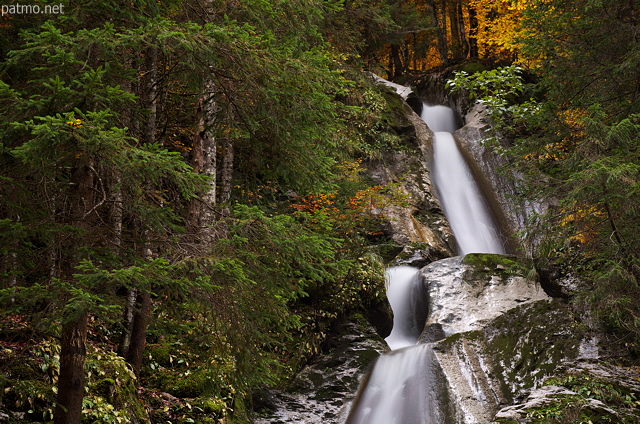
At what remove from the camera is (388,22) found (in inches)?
595

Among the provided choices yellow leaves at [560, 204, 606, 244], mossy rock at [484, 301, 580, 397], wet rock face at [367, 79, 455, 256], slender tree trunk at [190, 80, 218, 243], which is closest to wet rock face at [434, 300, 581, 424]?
mossy rock at [484, 301, 580, 397]

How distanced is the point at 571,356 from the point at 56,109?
9228mm

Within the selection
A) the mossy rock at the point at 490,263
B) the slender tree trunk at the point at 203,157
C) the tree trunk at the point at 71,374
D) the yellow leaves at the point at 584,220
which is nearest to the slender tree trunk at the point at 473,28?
the mossy rock at the point at 490,263

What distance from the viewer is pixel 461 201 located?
57.7 ft

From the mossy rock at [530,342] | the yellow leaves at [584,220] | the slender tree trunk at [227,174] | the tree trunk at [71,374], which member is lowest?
the mossy rock at [530,342]

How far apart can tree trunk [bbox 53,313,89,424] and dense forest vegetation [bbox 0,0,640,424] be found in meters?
0.02

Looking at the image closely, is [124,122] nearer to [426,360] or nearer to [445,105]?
[426,360]

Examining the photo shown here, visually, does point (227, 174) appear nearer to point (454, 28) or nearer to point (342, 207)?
point (342, 207)

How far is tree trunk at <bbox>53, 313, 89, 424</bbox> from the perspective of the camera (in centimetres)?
463

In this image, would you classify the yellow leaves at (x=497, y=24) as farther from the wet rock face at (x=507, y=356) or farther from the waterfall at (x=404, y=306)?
the wet rock face at (x=507, y=356)

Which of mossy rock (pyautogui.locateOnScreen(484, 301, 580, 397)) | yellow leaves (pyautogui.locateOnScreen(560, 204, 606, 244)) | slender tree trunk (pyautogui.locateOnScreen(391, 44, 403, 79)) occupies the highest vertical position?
slender tree trunk (pyautogui.locateOnScreen(391, 44, 403, 79))

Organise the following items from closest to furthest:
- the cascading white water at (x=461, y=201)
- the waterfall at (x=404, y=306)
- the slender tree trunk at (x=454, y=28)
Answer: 1. the waterfall at (x=404, y=306)
2. the cascading white water at (x=461, y=201)
3. the slender tree trunk at (x=454, y=28)

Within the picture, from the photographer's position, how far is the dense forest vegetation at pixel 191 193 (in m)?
4.35

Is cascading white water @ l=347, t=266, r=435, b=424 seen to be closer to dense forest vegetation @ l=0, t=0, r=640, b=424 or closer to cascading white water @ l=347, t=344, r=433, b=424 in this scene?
cascading white water @ l=347, t=344, r=433, b=424
